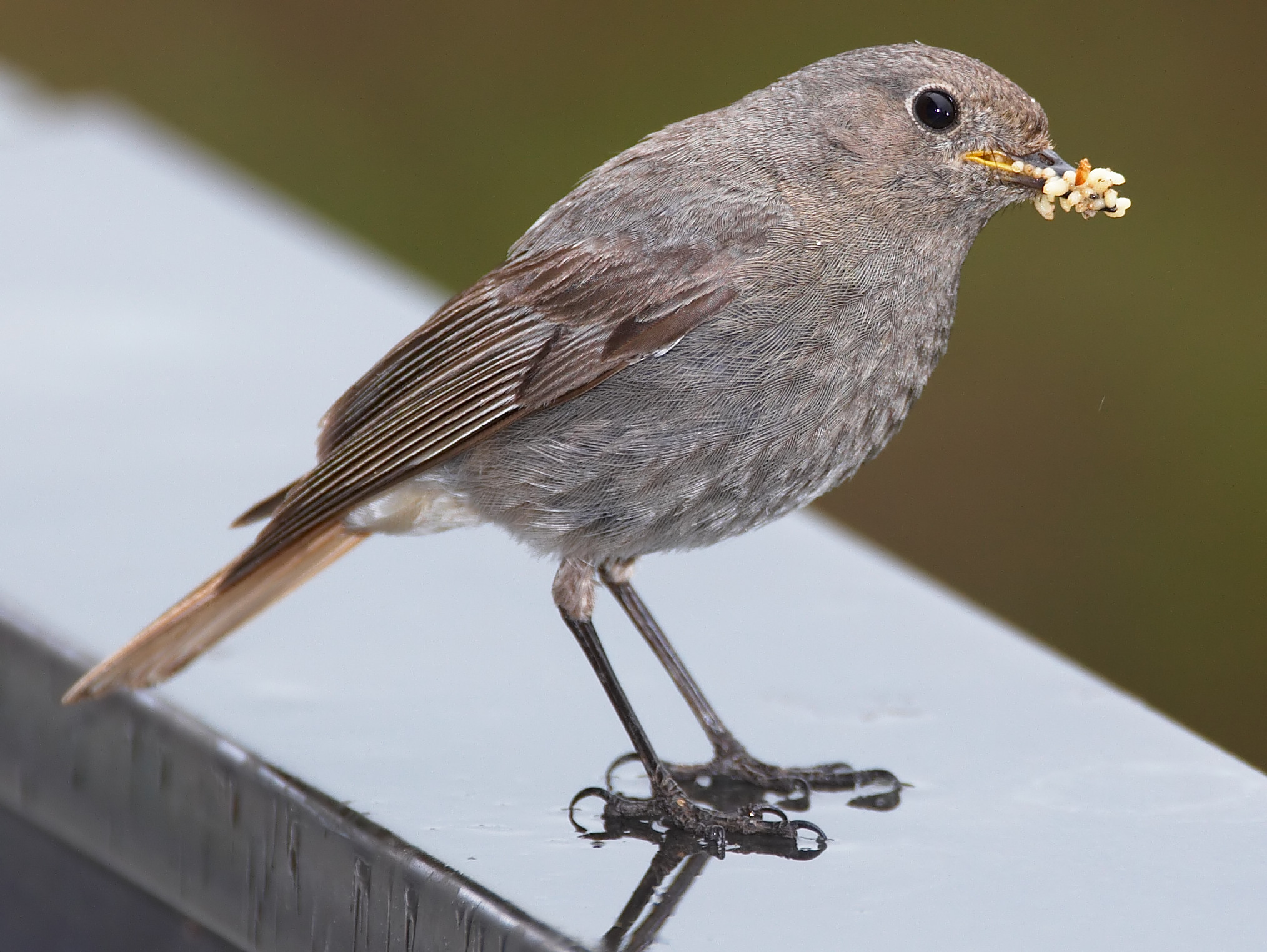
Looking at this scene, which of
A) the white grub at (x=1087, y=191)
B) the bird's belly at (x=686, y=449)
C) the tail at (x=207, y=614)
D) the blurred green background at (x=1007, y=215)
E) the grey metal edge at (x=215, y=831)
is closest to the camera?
the grey metal edge at (x=215, y=831)

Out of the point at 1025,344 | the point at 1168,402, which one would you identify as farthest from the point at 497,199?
the point at 1168,402

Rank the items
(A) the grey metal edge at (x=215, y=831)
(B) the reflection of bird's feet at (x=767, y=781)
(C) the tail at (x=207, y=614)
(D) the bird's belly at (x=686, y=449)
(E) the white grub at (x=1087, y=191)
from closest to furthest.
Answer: (A) the grey metal edge at (x=215, y=831) < (E) the white grub at (x=1087, y=191) < (D) the bird's belly at (x=686, y=449) < (B) the reflection of bird's feet at (x=767, y=781) < (C) the tail at (x=207, y=614)

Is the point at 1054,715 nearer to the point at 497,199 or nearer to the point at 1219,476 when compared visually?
the point at 1219,476

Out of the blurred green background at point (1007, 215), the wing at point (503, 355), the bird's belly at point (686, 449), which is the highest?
the blurred green background at point (1007, 215)

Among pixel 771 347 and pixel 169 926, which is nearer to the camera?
pixel 771 347

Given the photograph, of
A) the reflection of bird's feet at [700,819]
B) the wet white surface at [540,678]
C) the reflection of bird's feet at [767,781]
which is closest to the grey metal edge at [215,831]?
the wet white surface at [540,678]

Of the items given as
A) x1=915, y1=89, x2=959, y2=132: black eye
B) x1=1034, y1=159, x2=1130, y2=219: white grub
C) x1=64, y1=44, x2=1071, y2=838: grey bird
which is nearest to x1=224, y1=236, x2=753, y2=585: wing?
x1=64, y1=44, x2=1071, y2=838: grey bird

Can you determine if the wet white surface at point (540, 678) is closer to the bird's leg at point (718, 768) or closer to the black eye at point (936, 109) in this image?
the bird's leg at point (718, 768)
